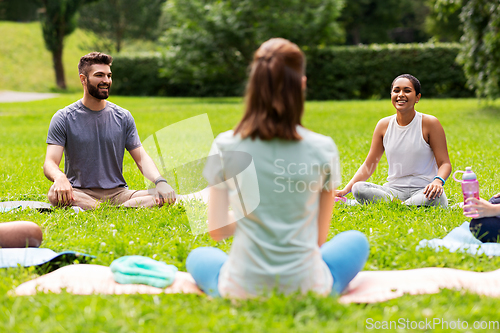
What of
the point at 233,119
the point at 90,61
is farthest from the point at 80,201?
the point at 233,119

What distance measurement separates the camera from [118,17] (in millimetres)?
44156

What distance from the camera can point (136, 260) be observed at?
311 cm

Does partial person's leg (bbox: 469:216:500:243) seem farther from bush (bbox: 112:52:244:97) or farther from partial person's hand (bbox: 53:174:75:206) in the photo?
bush (bbox: 112:52:244:97)

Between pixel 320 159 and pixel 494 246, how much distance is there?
1958 millimetres

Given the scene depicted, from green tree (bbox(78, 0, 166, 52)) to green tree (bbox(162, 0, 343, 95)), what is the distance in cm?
2209

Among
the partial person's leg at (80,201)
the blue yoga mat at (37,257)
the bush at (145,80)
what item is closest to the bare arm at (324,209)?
the blue yoga mat at (37,257)

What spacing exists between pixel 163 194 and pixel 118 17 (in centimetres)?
4309

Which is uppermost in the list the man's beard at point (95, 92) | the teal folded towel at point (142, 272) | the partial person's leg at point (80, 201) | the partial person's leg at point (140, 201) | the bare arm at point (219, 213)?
the man's beard at point (95, 92)

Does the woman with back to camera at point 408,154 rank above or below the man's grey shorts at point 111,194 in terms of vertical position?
above

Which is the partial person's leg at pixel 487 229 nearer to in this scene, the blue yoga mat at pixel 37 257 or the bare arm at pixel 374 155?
the bare arm at pixel 374 155

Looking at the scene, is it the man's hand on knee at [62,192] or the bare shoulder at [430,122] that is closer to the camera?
the man's hand on knee at [62,192]

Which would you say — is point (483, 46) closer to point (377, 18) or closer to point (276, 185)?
point (276, 185)

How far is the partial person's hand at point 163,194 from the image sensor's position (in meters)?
4.86

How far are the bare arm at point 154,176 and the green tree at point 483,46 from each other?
1130 centimetres
